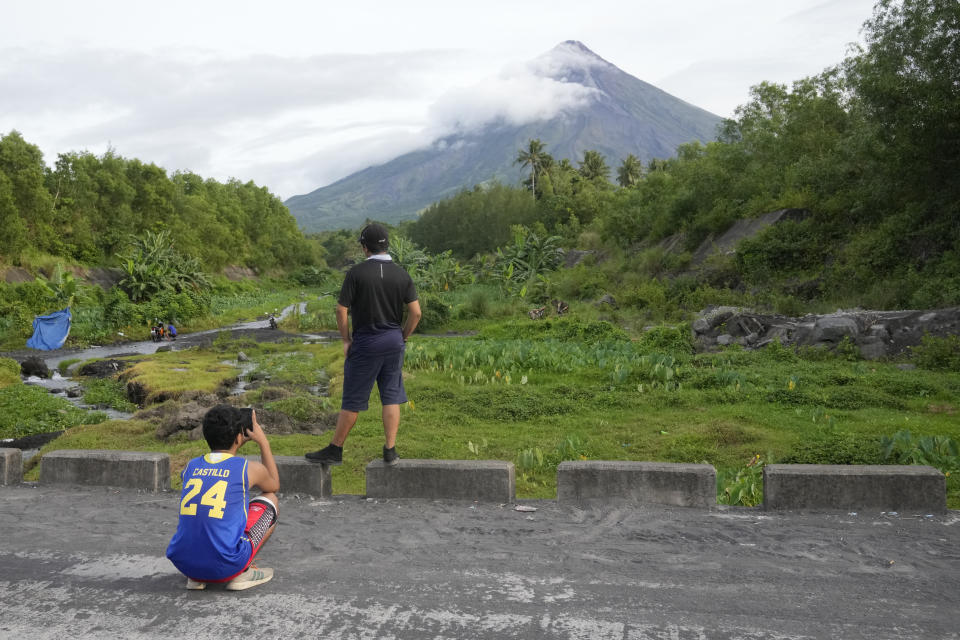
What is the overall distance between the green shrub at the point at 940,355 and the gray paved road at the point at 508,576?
8908 mm

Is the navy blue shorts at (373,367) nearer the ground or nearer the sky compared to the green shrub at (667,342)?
nearer the sky

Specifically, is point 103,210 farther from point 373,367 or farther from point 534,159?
point 373,367

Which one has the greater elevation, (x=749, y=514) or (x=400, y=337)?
(x=400, y=337)

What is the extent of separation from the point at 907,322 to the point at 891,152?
27.7 feet

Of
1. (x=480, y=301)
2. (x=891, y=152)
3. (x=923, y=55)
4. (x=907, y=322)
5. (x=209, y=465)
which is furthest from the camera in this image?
(x=480, y=301)

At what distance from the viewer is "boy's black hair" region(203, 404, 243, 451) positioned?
412 cm

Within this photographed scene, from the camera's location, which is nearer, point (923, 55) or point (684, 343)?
point (684, 343)

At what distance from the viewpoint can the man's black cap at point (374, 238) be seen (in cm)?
579

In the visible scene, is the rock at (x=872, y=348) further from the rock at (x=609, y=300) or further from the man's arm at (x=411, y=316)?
the rock at (x=609, y=300)

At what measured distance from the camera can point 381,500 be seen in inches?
236

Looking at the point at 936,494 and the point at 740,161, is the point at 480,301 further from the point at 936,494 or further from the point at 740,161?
the point at 936,494

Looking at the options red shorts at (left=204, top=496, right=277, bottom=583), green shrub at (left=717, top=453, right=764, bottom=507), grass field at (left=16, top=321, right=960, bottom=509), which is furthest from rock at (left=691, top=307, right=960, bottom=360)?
red shorts at (left=204, top=496, right=277, bottom=583)

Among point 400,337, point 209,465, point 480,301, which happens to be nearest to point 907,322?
point 400,337

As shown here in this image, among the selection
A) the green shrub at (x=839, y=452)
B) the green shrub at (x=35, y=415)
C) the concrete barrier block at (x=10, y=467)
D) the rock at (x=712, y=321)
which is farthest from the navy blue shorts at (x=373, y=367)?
the rock at (x=712, y=321)
